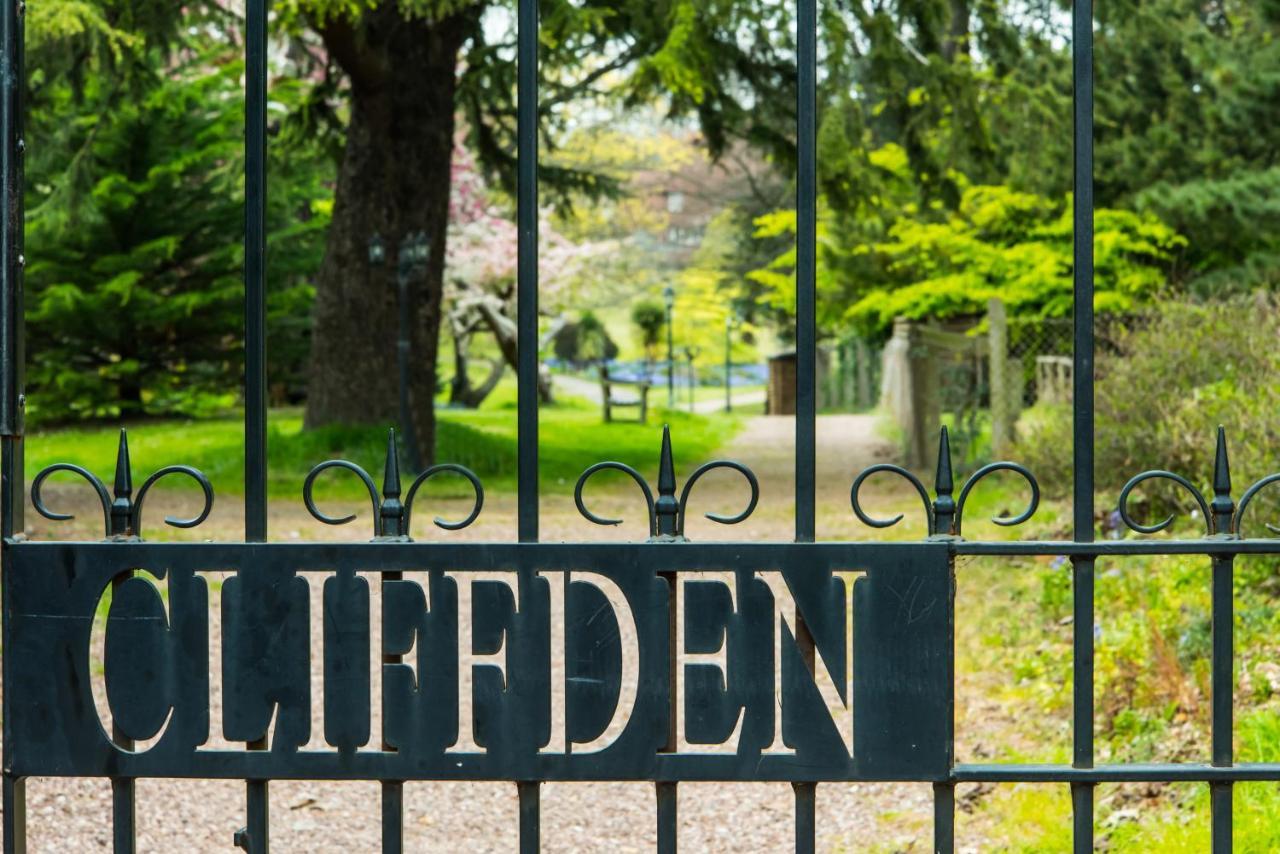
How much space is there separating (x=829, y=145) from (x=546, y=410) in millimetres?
14195

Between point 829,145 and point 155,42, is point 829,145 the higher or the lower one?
the lower one

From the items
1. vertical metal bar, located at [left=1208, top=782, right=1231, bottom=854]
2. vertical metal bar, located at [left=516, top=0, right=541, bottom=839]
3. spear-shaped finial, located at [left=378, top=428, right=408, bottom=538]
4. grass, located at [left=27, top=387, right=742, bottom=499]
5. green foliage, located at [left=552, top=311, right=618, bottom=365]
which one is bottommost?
vertical metal bar, located at [left=1208, top=782, right=1231, bottom=854]

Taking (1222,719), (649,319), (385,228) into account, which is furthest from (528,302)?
(649,319)

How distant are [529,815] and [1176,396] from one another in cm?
552

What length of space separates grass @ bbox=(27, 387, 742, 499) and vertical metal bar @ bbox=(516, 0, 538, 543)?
8235 mm

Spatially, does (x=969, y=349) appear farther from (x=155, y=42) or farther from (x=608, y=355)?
(x=608, y=355)

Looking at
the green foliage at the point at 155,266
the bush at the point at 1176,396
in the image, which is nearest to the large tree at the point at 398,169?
the green foliage at the point at 155,266

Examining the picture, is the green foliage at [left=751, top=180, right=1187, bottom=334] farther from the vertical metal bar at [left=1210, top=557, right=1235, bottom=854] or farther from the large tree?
the vertical metal bar at [left=1210, top=557, right=1235, bottom=854]

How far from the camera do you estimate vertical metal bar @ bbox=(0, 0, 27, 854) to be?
222 centimetres

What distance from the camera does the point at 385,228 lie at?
12.5 metres

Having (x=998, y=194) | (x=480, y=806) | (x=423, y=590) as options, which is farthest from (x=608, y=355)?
(x=423, y=590)

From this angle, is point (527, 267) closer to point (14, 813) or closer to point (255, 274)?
point (255, 274)

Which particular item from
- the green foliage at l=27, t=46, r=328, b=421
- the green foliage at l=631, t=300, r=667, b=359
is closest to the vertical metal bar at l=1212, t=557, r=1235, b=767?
the green foliage at l=27, t=46, r=328, b=421

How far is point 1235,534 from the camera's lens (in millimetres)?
2232
